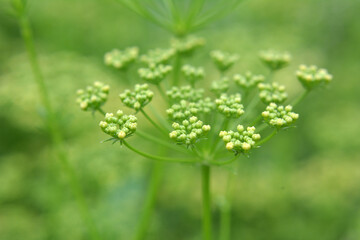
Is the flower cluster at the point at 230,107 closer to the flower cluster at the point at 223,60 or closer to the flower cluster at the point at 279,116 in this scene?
the flower cluster at the point at 279,116

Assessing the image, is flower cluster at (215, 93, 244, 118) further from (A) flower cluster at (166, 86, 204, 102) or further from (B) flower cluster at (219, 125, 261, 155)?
(A) flower cluster at (166, 86, 204, 102)

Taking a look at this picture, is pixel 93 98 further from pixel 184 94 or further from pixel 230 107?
pixel 230 107

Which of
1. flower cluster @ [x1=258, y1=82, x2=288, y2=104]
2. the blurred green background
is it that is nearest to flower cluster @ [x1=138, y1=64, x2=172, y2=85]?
flower cluster @ [x1=258, y1=82, x2=288, y2=104]

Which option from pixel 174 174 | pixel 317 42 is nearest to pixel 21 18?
pixel 174 174

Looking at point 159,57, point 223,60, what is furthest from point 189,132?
point 223,60

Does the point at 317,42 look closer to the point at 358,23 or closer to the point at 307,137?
the point at 358,23
